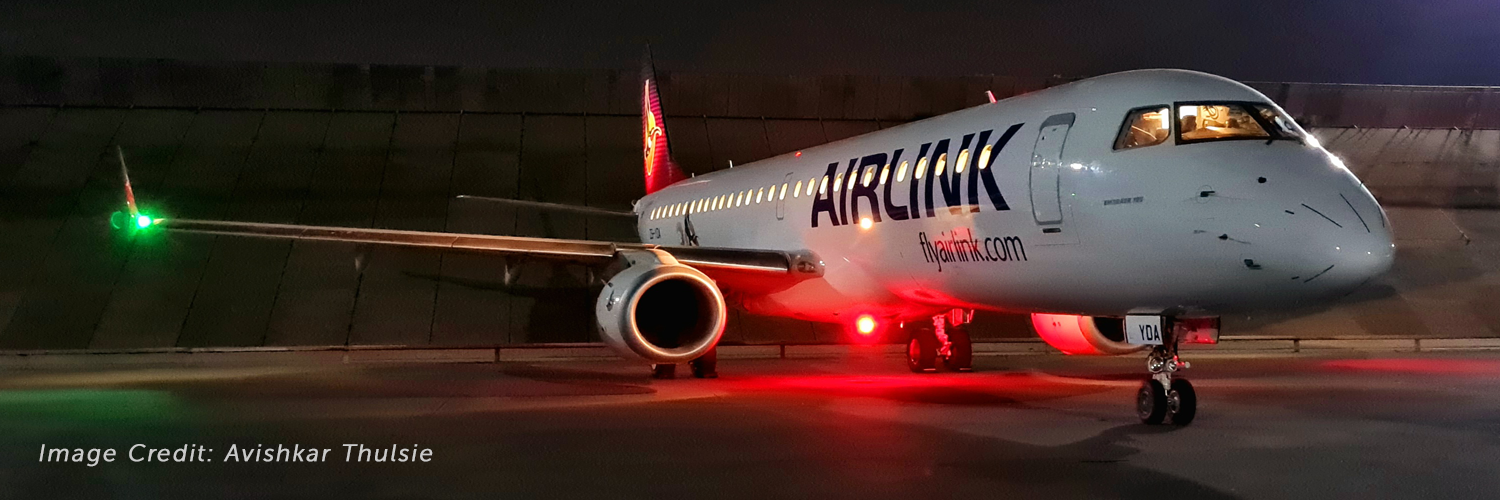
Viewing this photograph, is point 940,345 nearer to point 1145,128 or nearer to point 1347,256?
point 1145,128

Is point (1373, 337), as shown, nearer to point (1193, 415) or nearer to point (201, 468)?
point (1193, 415)

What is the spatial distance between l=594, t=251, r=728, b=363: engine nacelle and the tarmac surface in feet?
1.65

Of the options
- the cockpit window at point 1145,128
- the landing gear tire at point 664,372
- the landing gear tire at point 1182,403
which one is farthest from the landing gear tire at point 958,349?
the cockpit window at point 1145,128

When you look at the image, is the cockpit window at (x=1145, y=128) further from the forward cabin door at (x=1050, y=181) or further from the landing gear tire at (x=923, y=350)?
the landing gear tire at (x=923, y=350)

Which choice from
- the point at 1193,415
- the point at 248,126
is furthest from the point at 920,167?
the point at 248,126

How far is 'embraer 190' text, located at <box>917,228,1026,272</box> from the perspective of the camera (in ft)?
34.0

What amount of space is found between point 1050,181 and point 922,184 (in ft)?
7.01

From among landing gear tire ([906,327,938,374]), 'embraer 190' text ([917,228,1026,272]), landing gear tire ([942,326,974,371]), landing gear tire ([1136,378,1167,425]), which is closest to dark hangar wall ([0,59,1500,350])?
landing gear tire ([906,327,938,374])

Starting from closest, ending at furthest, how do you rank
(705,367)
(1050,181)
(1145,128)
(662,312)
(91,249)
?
(1145,128)
(1050,181)
(662,312)
(705,367)
(91,249)

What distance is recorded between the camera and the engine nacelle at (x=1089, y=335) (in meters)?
12.8

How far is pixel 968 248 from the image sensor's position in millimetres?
11031

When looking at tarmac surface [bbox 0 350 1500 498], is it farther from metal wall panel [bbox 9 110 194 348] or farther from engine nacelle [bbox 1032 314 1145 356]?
metal wall panel [bbox 9 110 194 348]

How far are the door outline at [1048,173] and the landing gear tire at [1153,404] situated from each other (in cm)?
146

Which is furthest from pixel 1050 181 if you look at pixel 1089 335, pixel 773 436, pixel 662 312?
pixel 662 312
